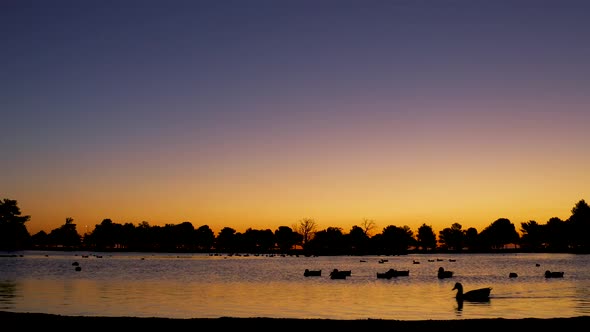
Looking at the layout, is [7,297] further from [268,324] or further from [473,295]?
[473,295]

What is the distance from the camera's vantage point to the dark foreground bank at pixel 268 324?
81.7 feet

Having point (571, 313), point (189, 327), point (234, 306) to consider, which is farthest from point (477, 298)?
point (189, 327)

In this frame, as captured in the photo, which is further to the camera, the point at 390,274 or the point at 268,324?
the point at 390,274

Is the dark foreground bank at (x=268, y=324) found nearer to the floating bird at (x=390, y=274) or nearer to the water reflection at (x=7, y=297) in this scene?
the water reflection at (x=7, y=297)

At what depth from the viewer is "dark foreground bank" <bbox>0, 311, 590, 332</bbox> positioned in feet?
81.7

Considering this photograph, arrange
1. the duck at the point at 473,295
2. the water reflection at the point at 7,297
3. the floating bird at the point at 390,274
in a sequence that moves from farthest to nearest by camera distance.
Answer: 1. the floating bird at the point at 390,274
2. the duck at the point at 473,295
3. the water reflection at the point at 7,297

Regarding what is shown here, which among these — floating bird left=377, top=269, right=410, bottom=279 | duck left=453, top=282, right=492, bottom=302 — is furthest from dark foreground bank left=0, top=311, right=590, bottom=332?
floating bird left=377, top=269, right=410, bottom=279

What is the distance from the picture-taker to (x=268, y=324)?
26.1 meters

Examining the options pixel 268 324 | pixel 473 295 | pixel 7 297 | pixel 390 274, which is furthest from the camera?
pixel 390 274

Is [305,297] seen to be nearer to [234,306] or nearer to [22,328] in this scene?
[234,306]

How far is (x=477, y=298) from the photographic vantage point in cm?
5041

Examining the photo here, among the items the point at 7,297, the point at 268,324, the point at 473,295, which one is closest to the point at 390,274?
the point at 473,295

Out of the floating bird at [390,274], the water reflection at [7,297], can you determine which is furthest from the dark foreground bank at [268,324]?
the floating bird at [390,274]

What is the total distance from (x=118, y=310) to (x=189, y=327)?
18.8 metres
